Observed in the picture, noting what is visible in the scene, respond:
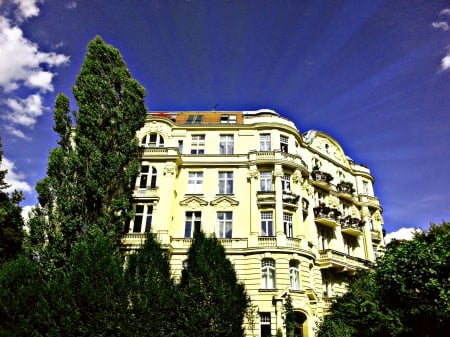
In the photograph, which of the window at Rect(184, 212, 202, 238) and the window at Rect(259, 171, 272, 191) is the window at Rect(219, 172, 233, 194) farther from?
the window at Rect(184, 212, 202, 238)

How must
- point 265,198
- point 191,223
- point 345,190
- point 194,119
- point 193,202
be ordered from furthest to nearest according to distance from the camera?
point 345,190 → point 194,119 → point 193,202 → point 191,223 → point 265,198

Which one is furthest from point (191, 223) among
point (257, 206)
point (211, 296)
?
point (211, 296)

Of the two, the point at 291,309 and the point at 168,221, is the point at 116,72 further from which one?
the point at 291,309

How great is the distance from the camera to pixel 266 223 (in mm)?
26984

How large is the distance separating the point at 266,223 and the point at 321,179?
28.0ft

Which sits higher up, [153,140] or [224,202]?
[153,140]

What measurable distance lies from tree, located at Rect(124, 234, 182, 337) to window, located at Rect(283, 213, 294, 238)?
1111cm

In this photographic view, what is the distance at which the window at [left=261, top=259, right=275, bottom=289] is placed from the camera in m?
24.8

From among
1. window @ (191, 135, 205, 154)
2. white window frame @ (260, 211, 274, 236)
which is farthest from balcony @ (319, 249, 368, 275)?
window @ (191, 135, 205, 154)

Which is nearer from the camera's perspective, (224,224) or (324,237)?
(224,224)

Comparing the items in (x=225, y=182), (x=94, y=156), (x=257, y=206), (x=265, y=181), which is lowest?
(x=257, y=206)

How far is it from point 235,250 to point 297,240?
16.1ft

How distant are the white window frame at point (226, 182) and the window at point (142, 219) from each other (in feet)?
20.3

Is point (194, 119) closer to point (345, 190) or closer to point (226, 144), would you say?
point (226, 144)
